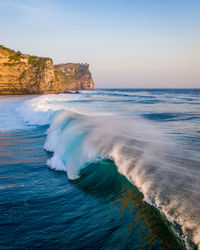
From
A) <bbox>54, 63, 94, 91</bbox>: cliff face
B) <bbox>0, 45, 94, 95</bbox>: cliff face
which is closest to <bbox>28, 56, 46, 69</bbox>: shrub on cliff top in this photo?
<bbox>0, 45, 94, 95</bbox>: cliff face

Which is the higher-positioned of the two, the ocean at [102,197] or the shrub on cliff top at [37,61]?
the shrub on cliff top at [37,61]

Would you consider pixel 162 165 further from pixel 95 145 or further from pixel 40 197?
pixel 40 197

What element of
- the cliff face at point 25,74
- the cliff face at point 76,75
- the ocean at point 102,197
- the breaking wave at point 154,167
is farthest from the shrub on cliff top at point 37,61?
the ocean at point 102,197

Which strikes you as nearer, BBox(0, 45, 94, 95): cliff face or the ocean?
the ocean

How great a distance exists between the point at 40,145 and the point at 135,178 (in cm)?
476

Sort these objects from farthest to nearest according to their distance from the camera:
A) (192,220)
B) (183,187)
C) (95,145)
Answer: (95,145), (183,187), (192,220)

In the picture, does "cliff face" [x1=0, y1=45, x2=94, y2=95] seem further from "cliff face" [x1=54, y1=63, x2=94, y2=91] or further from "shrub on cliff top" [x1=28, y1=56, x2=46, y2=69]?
"cliff face" [x1=54, y1=63, x2=94, y2=91]

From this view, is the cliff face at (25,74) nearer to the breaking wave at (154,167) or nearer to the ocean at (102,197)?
the breaking wave at (154,167)

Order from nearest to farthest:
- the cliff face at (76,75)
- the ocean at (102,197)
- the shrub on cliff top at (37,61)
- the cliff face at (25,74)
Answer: the ocean at (102,197), the cliff face at (25,74), the shrub on cliff top at (37,61), the cliff face at (76,75)

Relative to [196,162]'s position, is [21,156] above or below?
below

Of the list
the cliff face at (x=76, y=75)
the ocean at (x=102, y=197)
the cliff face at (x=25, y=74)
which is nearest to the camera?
the ocean at (x=102, y=197)

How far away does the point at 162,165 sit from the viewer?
380cm

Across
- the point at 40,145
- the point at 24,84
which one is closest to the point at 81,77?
the point at 24,84

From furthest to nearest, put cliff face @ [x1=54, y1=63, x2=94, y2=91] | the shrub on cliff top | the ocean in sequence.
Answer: cliff face @ [x1=54, y1=63, x2=94, y2=91] < the shrub on cliff top < the ocean
